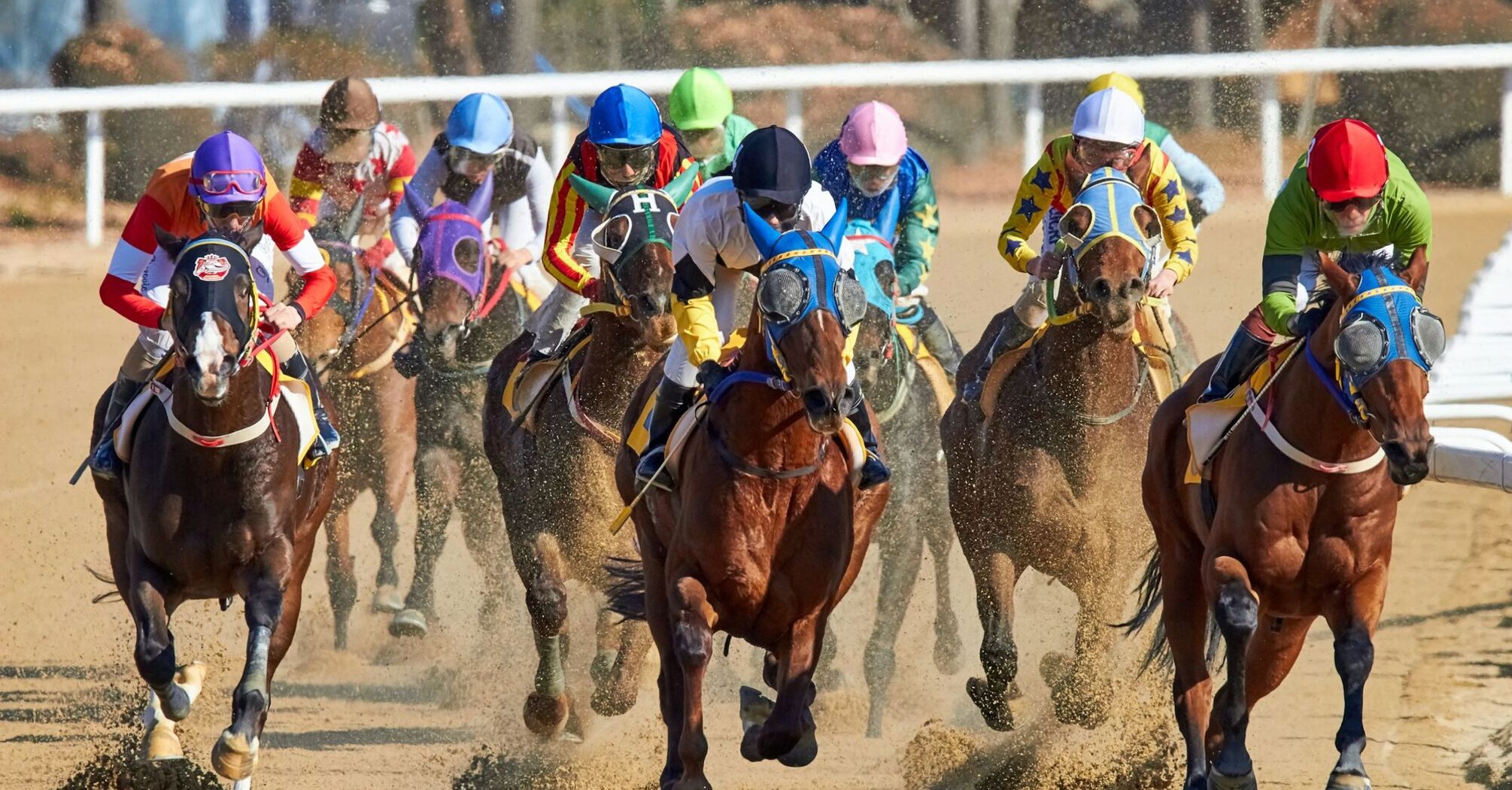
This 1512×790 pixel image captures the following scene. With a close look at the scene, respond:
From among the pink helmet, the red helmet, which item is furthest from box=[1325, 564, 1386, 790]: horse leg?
the pink helmet

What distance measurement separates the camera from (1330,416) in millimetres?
6027

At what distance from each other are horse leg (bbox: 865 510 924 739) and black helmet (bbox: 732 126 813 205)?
308 centimetres

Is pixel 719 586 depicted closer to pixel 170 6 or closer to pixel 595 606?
pixel 595 606

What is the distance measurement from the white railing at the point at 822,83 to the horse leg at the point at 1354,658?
9495 mm

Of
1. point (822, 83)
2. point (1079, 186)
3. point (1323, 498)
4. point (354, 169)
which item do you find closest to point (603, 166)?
point (1079, 186)

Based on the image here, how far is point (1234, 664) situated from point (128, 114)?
13.8 metres

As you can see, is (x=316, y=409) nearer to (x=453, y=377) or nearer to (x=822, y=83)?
(x=453, y=377)

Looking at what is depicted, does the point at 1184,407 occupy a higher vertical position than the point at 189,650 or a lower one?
higher

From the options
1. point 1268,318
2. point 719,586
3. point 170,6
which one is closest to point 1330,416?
point 1268,318

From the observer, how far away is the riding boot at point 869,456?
6348 mm

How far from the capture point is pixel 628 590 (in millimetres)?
7070

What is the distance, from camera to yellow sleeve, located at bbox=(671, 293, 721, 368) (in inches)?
248

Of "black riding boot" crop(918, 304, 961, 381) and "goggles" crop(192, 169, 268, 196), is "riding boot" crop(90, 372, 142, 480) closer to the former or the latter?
"goggles" crop(192, 169, 268, 196)

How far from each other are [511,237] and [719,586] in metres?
4.42
